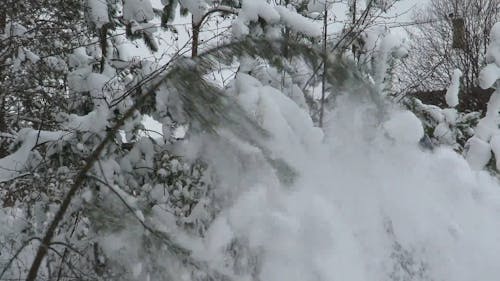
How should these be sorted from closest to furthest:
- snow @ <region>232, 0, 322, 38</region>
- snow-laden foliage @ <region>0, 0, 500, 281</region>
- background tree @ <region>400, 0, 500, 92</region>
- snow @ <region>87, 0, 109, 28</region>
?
snow-laden foliage @ <region>0, 0, 500, 281</region>, snow @ <region>232, 0, 322, 38</region>, snow @ <region>87, 0, 109, 28</region>, background tree @ <region>400, 0, 500, 92</region>

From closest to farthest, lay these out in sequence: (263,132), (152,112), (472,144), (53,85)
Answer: (263,132), (152,112), (472,144), (53,85)

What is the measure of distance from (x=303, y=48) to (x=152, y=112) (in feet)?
4.27

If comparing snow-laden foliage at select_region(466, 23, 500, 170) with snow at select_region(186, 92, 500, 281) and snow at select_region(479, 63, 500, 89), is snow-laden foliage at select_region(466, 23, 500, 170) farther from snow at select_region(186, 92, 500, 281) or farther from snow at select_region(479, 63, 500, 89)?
snow at select_region(186, 92, 500, 281)

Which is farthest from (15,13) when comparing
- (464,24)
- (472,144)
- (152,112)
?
(464,24)

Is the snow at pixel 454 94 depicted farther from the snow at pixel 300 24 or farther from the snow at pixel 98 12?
the snow at pixel 98 12

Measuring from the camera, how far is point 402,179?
5.78ft

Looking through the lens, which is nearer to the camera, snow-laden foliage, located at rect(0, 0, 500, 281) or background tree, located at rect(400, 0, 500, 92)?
snow-laden foliage, located at rect(0, 0, 500, 281)

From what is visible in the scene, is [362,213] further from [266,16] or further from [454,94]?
[454,94]

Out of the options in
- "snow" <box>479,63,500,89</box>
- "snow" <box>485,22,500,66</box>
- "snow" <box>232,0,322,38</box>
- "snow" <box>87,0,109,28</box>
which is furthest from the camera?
"snow" <box>87,0,109,28</box>

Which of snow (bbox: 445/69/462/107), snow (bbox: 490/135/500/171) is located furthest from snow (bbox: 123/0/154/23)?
snow (bbox: 490/135/500/171)

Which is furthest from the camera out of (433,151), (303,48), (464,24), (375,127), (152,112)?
(464,24)

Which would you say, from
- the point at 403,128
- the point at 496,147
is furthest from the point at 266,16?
the point at 496,147

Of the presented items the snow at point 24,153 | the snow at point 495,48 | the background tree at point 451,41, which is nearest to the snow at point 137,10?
the snow at point 24,153

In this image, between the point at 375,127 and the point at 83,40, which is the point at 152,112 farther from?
the point at 83,40
